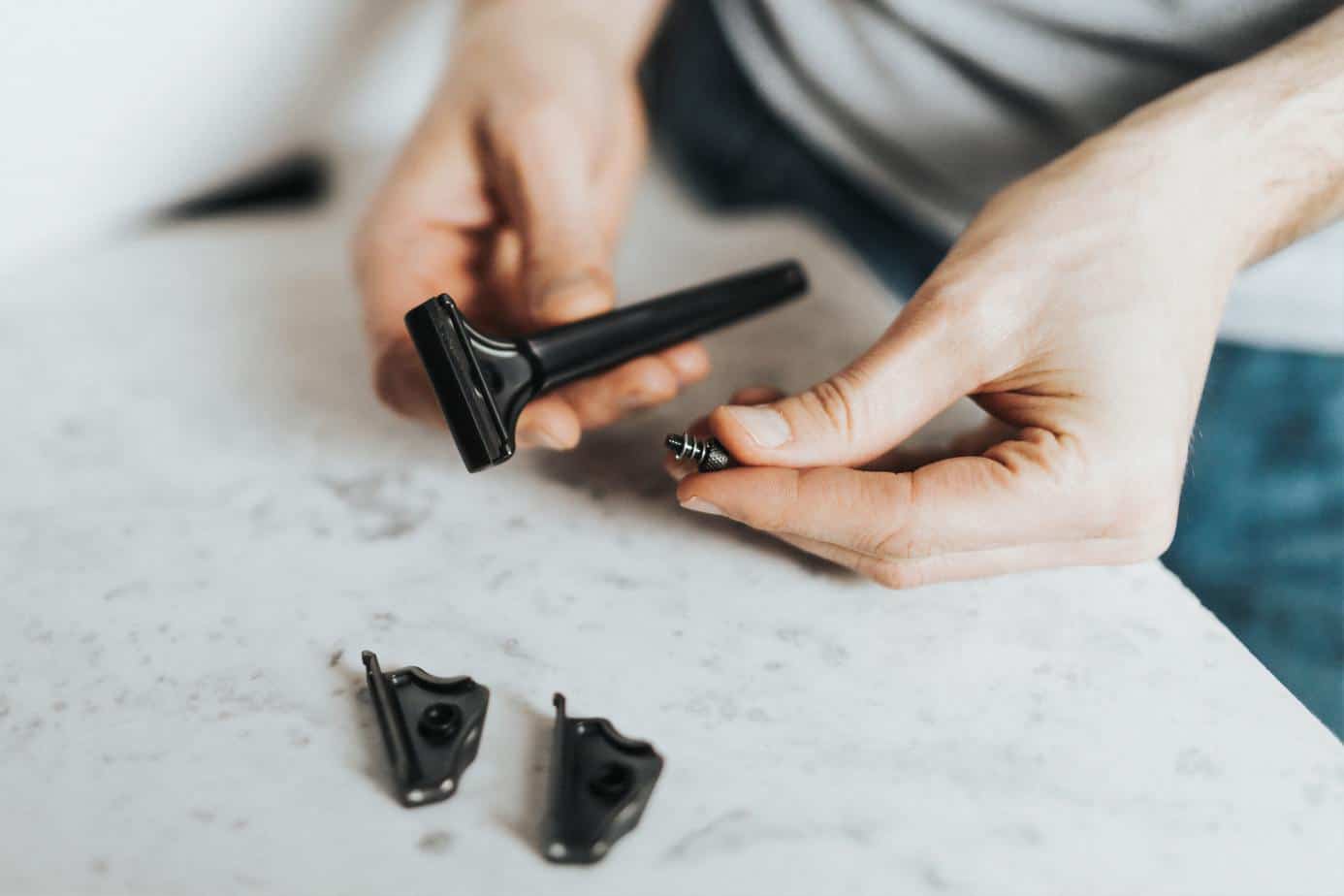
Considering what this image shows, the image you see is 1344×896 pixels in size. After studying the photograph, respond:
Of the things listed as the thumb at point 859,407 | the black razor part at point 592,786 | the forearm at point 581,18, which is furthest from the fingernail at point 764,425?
the forearm at point 581,18

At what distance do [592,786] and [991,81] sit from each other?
0.43 metres

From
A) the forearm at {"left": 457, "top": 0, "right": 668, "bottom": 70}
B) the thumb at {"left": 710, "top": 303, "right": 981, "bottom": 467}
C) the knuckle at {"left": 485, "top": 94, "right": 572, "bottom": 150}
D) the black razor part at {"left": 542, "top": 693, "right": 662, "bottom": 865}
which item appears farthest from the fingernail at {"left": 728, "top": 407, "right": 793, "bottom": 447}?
the forearm at {"left": 457, "top": 0, "right": 668, "bottom": 70}

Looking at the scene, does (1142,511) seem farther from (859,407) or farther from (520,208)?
(520,208)

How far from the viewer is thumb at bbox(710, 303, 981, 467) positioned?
1.22ft

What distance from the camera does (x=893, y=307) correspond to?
602 millimetres

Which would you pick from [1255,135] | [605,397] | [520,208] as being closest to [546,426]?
[605,397]

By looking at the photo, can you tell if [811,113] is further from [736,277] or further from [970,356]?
[970,356]

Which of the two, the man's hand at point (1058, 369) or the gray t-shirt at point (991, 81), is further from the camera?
the gray t-shirt at point (991, 81)

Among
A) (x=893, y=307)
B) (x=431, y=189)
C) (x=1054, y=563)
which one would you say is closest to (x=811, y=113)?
(x=893, y=307)

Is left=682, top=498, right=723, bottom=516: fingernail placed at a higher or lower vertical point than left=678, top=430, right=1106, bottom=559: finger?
lower

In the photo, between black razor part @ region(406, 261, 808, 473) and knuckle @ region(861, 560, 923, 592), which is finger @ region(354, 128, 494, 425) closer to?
black razor part @ region(406, 261, 808, 473)

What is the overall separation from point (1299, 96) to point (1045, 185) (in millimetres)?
117

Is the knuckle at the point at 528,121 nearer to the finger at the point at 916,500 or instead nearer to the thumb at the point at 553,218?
the thumb at the point at 553,218

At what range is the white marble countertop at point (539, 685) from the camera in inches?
12.6
